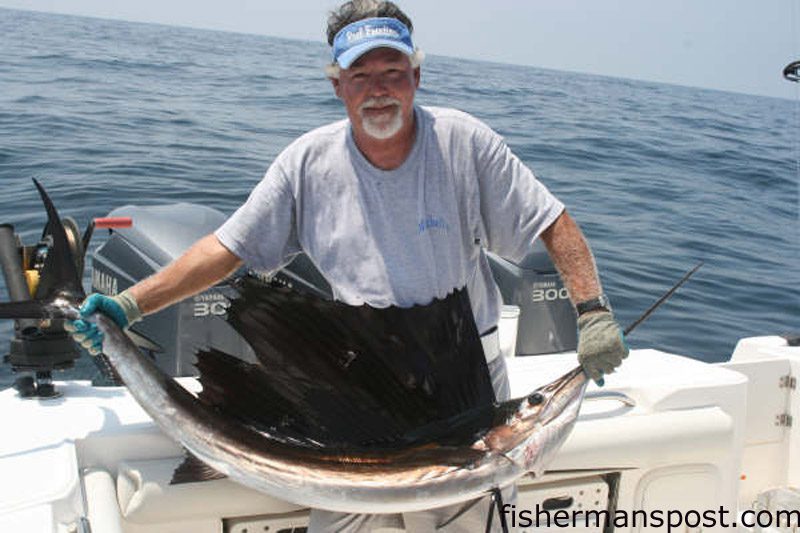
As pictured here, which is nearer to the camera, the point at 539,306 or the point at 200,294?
the point at 200,294

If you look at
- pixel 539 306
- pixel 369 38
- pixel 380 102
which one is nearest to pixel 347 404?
pixel 380 102

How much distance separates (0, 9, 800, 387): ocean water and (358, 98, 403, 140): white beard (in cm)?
220

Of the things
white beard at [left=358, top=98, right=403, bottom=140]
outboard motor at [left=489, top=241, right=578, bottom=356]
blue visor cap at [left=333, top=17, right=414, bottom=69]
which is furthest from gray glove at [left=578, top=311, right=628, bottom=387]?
outboard motor at [left=489, top=241, right=578, bottom=356]

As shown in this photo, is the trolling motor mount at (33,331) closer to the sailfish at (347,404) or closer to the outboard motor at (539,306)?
the sailfish at (347,404)

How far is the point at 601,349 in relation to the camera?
1.75 meters

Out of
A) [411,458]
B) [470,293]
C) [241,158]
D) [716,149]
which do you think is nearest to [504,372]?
[470,293]

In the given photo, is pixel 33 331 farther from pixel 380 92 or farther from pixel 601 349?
pixel 601 349

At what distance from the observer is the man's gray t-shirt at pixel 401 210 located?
1937 mm

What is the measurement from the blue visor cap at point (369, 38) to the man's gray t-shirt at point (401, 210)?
0.56 feet

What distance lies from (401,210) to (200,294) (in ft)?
3.57

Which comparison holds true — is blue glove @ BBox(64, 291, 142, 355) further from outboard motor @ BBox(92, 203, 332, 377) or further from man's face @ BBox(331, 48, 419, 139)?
man's face @ BBox(331, 48, 419, 139)

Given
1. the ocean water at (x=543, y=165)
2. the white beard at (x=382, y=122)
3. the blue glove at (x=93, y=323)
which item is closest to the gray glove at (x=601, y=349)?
the white beard at (x=382, y=122)

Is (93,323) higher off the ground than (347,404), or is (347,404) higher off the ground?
(93,323)

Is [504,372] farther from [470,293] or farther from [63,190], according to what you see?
[63,190]
